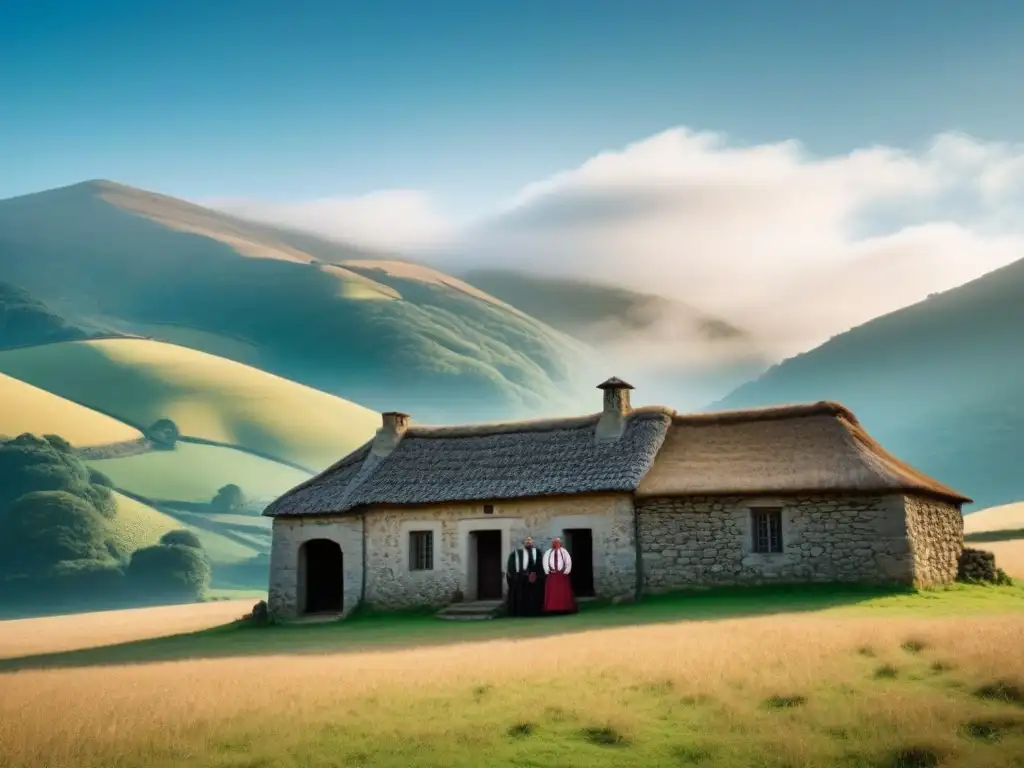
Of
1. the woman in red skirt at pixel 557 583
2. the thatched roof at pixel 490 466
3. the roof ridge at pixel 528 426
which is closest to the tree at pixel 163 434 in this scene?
the thatched roof at pixel 490 466

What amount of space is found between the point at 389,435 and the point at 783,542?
12541mm

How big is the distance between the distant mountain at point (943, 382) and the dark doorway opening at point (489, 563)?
81817 millimetres

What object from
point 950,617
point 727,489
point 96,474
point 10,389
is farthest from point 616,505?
point 10,389

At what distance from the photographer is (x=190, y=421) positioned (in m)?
115

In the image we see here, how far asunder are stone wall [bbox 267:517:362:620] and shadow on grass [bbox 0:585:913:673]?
2.06m

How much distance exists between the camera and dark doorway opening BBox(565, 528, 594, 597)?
1203 inches

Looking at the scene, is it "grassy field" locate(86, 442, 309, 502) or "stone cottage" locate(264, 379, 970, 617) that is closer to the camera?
"stone cottage" locate(264, 379, 970, 617)

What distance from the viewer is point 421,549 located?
32125mm

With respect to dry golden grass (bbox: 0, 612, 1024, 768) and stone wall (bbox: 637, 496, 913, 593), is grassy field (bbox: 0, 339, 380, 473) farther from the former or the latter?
dry golden grass (bbox: 0, 612, 1024, 768)

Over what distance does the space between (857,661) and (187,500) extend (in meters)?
82.6

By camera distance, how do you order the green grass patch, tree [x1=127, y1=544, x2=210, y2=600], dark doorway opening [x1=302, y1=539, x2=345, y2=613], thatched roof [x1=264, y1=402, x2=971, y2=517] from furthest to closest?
tree [x1=127, y1=544, x2=210, y2=600], dark doorway opening [x1=302, y1=539, x2=345, y2=613], thatched roof [x1=264, y1=402, x2=971, y2=517], the green grass patch

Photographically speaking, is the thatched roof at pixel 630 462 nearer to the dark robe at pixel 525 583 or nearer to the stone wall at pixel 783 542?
the stone wall at pixel 783 542

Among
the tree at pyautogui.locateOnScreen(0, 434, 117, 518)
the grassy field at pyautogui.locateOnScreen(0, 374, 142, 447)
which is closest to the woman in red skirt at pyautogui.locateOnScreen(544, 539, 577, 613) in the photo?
the tree at pyautogui.locateOnScreen(0, 434, 117, 518)

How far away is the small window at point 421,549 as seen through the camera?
104 feet
